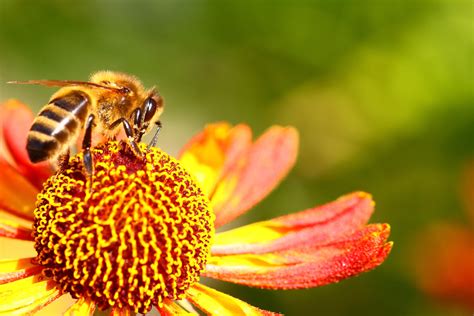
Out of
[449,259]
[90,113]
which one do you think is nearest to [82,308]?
[90,113]

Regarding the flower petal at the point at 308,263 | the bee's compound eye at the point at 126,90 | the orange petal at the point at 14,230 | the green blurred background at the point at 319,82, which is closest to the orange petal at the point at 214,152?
the flower petal at the point at 308,263

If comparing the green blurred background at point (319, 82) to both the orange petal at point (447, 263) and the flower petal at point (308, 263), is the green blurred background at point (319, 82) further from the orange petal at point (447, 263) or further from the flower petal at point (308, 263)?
the flower petal at point (308, 263)

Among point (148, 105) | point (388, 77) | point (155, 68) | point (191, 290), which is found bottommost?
point (191, 290)

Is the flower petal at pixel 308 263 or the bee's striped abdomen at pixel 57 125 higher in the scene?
the bee's striped abdomen at pixel 57 125

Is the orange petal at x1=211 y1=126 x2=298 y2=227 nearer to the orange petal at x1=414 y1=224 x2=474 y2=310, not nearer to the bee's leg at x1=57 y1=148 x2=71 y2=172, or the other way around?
the bee's leg at x1=57 y1=148 x2=71 y2=172

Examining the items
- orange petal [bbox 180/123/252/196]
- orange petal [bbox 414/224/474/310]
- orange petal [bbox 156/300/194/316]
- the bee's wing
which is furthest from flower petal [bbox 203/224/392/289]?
orange petal [bbox 414/224/474/310]

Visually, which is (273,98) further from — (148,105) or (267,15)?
(148,105)

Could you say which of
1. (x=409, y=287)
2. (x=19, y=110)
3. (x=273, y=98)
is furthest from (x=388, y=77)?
(x=19, y=110)
